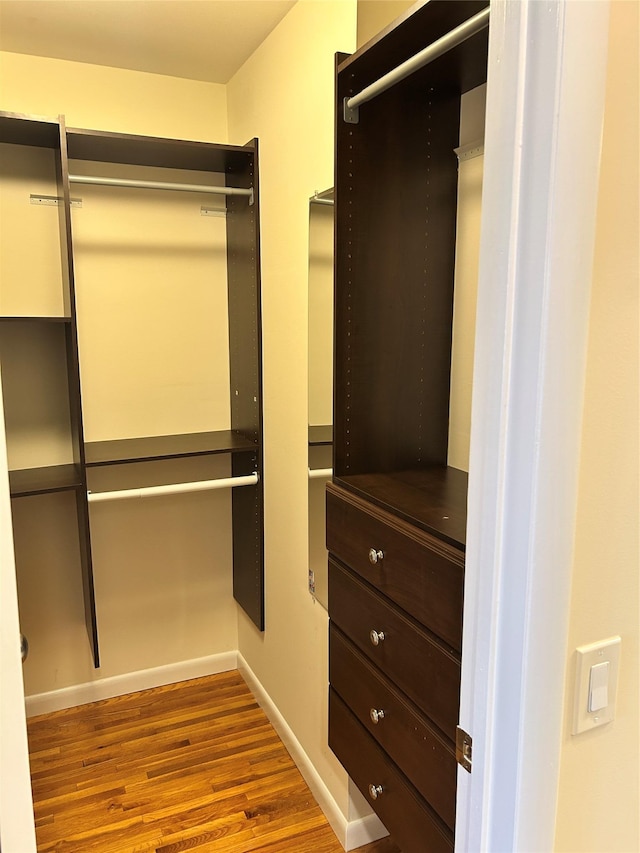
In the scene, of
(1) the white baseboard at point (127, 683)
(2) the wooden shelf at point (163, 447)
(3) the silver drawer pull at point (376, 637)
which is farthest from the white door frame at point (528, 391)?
(1) the white baseboard at point (127, 683)

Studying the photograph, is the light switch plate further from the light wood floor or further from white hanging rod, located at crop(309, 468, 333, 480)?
the light wood floor

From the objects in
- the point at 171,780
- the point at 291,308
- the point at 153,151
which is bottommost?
the point at 171,780

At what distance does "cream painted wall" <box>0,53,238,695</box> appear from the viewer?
2.34 m

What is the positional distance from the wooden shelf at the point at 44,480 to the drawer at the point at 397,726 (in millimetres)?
1119

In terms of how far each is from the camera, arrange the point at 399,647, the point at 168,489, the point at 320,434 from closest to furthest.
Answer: the point at 399,647, the point at 320,434, the point at 168,489

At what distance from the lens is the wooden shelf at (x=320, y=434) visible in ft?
6.24

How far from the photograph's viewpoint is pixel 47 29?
2.05 metres

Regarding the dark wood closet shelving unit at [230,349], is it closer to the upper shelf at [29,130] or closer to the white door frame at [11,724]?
the upper shelf at [29,130]

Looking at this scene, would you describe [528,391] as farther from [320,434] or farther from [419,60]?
[320,434]

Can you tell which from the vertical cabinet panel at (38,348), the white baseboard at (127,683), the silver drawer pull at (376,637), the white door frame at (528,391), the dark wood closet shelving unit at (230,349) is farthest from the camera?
the white baseboard at (127,683)

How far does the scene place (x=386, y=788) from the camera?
1.43 metres

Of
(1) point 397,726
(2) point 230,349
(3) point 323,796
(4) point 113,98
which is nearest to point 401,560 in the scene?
(1) point 397,726

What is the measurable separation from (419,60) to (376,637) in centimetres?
116

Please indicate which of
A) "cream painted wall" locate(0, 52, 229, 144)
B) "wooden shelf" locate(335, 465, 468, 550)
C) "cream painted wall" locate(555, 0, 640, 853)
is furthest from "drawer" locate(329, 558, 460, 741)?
"cream painted wall" locate(0, 52, 229, 144)
